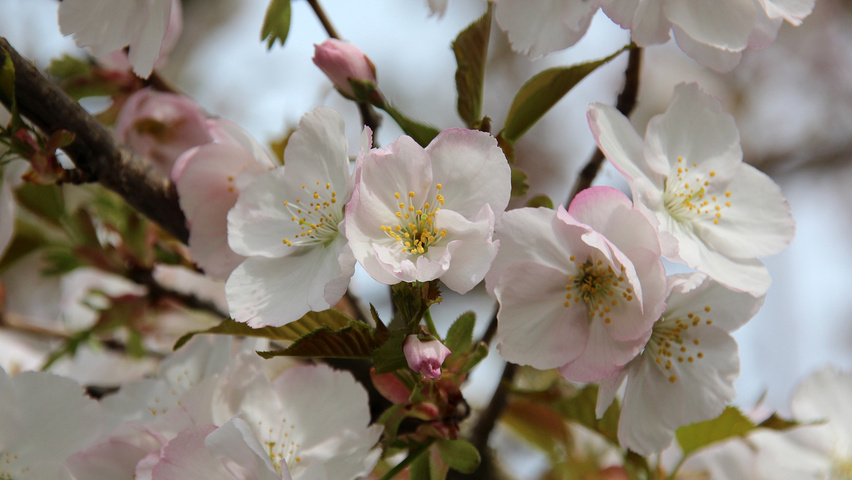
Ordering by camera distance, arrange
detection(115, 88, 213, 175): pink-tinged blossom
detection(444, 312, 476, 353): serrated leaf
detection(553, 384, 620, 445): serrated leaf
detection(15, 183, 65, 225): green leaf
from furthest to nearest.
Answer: detection(15, 183, 65, 225): green leaf
detection(115, 88, 213, 175): pink-tinged blossom
detection(553, 384, 620, 445): serrated leaf
detection(444, 312, 476, 353): serrated leaf

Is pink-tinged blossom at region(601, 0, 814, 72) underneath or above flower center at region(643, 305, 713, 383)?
above

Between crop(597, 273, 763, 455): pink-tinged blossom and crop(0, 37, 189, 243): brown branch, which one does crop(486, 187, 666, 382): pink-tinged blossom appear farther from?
crop(0, 37, 189, 243): brown branch

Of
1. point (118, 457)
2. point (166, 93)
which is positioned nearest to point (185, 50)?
point (166, 93)

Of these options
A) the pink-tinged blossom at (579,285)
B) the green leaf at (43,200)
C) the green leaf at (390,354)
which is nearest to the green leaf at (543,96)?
the pink-tinged blossom at (579,285)

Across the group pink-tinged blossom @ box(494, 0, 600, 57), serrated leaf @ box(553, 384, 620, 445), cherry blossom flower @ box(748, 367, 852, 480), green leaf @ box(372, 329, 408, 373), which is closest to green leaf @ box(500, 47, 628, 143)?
pink-tinged blossom @ box(494, 0, 600, 57)

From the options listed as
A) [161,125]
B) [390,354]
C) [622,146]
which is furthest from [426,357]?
[161,125]

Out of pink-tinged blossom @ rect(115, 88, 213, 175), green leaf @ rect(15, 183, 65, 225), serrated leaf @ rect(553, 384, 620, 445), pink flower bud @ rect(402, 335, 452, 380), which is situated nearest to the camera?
pink flower bud @ rect(402, 335, 452, 380)

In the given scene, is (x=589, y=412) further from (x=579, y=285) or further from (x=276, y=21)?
(x=276, y=21)
